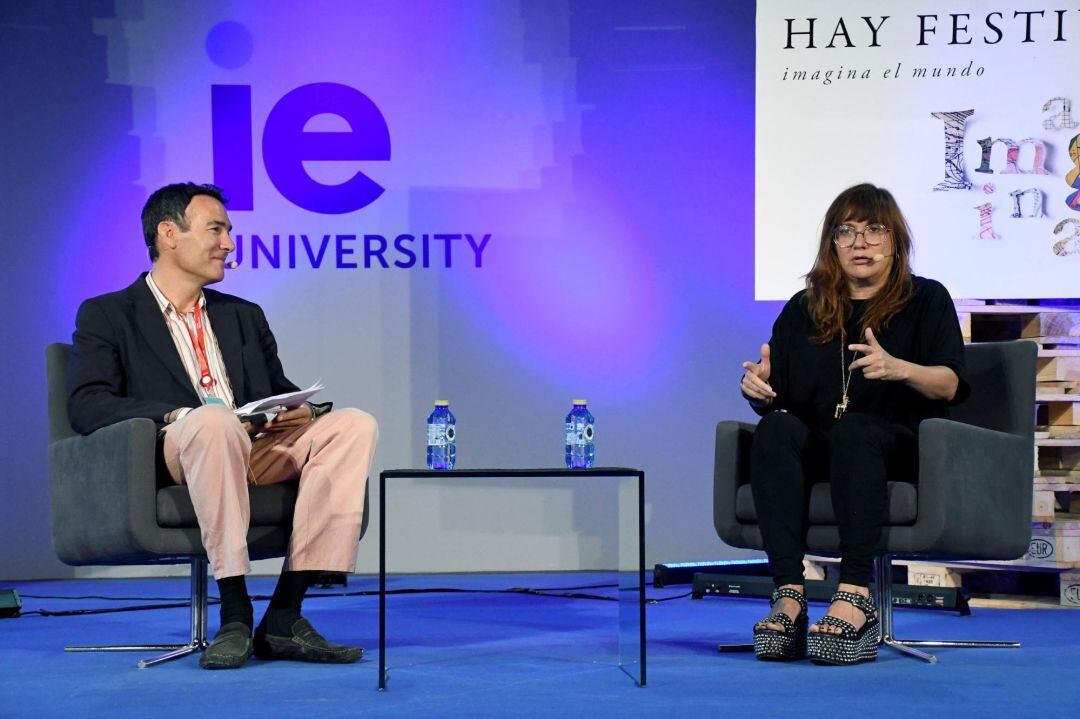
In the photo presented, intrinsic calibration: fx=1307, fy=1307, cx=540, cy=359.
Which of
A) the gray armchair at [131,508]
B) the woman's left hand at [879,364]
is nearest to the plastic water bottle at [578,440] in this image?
the gray armchair at [131,508]

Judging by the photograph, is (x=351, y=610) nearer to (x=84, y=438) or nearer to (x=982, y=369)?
(x=84, y=438)

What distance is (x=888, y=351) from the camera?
10.6 feet

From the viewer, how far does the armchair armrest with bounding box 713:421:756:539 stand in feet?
10.6

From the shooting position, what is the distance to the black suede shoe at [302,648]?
298 centimetres

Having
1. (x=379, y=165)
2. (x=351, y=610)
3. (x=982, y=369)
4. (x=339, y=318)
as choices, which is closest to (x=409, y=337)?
(x=339, y=318)

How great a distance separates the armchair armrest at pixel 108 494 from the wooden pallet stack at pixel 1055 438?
2.64 metres

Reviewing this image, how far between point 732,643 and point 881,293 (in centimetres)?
96

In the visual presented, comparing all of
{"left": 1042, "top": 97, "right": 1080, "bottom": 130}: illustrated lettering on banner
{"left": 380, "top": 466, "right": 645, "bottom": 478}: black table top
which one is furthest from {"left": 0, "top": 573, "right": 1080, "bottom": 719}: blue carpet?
{"left": 1042, "top": 97, "right": 1080, "bottom": 130}: illustrated lettering on banner

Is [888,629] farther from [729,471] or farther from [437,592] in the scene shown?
[437,592]

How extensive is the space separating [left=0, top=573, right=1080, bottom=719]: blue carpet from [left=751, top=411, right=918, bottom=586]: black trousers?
260 mm

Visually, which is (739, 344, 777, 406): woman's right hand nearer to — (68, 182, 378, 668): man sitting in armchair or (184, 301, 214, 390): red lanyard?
(68, 182, 378, 668): man sitting in armchair

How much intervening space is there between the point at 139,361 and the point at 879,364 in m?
1.78

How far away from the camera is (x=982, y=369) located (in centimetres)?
341

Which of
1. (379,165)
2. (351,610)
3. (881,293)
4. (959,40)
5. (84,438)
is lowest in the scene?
(351,610)
